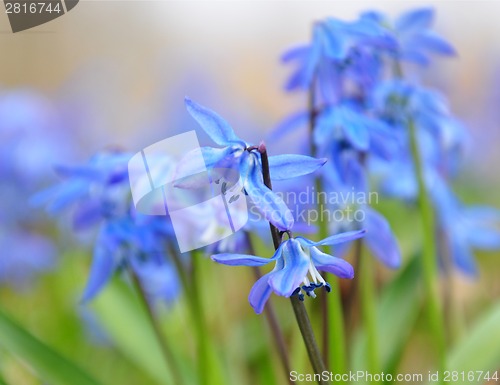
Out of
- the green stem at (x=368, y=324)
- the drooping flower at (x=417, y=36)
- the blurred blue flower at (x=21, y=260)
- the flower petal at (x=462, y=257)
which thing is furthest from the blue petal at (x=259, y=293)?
the blurred blue flower at (x=21, y=260)

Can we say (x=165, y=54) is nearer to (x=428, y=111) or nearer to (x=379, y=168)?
(x=379, y=168)

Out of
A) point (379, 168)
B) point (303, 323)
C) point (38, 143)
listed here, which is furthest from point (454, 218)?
point (38, 143)

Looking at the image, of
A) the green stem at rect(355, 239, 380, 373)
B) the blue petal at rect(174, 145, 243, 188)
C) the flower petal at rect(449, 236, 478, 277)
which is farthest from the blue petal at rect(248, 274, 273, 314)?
the flower petal at rect(449, 236, 478, 277)

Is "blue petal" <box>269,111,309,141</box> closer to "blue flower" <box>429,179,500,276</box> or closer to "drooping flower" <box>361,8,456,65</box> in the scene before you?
"drooping flower" <box>361,8,456,65</box>

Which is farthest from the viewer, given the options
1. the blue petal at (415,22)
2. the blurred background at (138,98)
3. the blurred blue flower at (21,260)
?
the blurred blue flower at (21,260)

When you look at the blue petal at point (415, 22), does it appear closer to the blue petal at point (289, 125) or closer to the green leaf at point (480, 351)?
the blue petal at point (289, 125)
